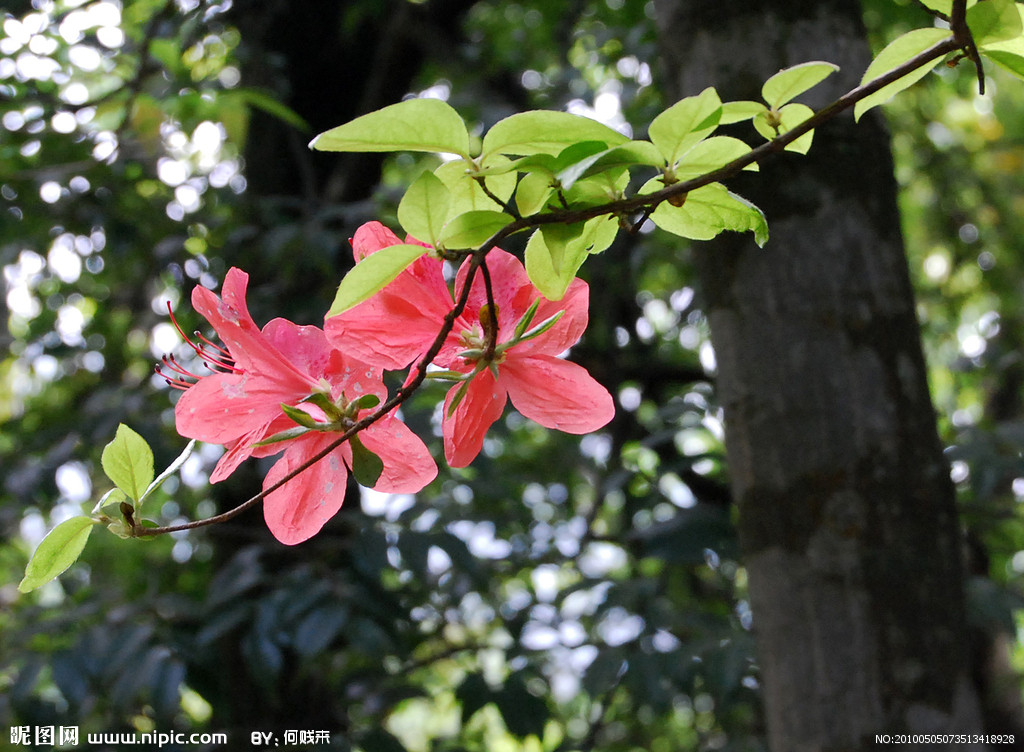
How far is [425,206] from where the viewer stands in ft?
1.30

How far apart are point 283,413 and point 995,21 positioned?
1.31ft

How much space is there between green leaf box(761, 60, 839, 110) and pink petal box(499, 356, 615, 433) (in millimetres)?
181

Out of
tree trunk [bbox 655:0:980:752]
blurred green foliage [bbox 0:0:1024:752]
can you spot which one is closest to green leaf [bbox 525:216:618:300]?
tree trunk [bbox 655:0:980:752]

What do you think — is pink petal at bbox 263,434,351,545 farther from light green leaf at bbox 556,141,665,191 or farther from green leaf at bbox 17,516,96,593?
light green leaf at bbox 556,141,665,191

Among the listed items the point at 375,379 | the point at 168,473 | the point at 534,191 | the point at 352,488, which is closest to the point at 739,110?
the point at 534,191

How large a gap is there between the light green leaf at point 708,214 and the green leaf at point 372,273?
14cm

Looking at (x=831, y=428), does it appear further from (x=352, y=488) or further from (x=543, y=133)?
(x=352, y=488)

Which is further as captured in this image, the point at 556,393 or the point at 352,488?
the point at 352,488

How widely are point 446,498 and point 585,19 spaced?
58.2 inches

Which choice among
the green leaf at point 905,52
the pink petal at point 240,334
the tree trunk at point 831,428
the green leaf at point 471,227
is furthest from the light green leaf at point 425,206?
the tree trunk at point 831,428

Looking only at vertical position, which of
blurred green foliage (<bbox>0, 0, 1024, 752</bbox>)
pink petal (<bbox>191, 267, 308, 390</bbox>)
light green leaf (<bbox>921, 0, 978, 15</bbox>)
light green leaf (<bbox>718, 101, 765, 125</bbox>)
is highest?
light green leaf (<bbox>921, 0, 978, 15</bbox>)

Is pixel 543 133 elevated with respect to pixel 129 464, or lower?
elevated

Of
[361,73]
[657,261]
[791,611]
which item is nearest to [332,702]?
[791,611]

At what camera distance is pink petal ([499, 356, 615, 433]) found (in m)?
0.49
